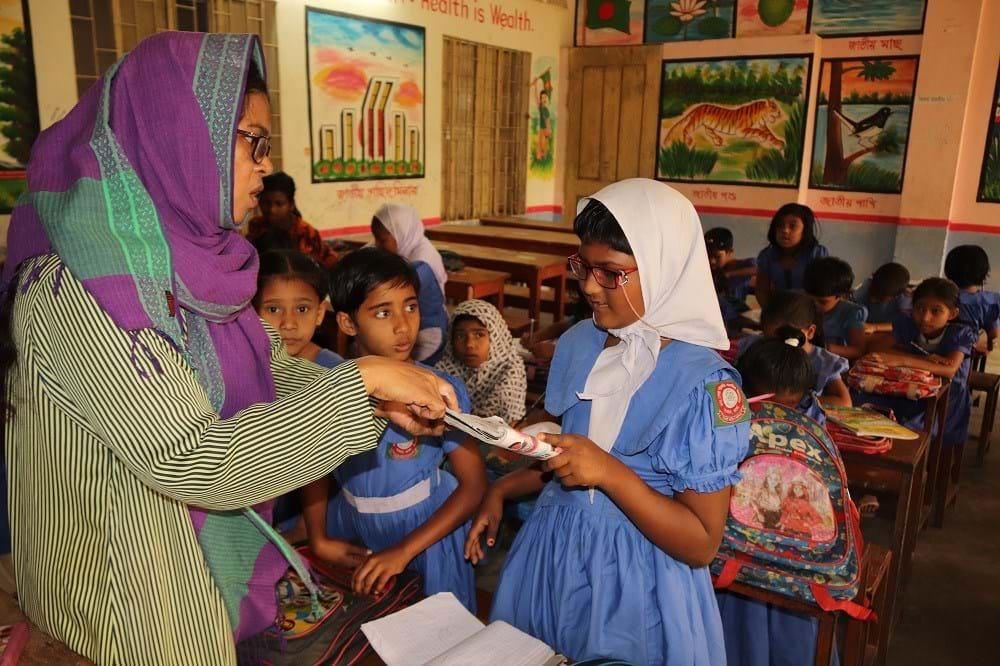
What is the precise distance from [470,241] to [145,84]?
657 centimetres

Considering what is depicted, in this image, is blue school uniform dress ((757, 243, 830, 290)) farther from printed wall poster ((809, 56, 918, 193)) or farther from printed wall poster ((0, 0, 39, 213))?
printed wall poster ((0, 0, 39, 213))

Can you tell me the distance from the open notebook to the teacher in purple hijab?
0.28m

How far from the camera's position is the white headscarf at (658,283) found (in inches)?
54.2

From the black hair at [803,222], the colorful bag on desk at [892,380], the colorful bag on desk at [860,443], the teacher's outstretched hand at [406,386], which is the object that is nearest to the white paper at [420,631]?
the teacher's outstretched hand at [406,386]

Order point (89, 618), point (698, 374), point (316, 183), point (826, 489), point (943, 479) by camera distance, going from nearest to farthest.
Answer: point (89, 618), point (698, 374), point (826, 489), point (943, 479), point (316, 183)

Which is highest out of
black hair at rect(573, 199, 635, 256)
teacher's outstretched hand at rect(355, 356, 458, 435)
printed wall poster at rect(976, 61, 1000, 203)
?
printed wall poster at rect(976, 61, 1000, 203)

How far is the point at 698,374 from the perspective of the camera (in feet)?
4.48

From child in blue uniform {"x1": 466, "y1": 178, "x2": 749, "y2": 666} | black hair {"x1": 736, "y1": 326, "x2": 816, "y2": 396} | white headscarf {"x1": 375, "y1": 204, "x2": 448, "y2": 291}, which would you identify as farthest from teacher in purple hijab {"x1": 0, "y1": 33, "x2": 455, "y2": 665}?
white headscarf {"x1": 375, "y1": 204, "x2": 448, "y2": 291}

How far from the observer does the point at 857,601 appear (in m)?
1.91

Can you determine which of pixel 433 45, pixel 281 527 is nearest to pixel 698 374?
pixel 281 527

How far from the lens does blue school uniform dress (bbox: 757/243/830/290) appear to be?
4.97 metres

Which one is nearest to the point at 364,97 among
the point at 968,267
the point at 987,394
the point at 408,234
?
the point at 408,234

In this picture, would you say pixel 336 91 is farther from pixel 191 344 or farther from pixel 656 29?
pixel 191 344

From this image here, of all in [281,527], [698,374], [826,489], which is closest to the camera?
[698,374]
